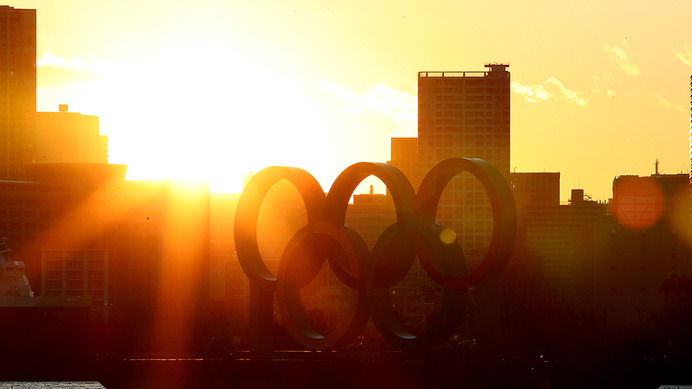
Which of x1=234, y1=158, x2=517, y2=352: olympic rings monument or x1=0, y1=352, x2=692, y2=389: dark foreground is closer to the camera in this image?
x1=234, y1=158, x2=517, y2=352: olympic rings monument

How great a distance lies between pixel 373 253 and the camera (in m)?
56.3

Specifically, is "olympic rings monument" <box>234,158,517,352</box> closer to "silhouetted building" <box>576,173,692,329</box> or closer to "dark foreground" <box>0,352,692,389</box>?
"dark foreground" <box>0,352,692,389</box>

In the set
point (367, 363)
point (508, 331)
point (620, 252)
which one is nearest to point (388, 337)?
point (367, 363)

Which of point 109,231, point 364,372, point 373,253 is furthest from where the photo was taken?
point 109,231

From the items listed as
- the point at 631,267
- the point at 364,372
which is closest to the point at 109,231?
the point at 631,267

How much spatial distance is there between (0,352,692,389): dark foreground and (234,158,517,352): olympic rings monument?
147 cm

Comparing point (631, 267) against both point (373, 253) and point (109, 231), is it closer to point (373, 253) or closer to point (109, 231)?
point (109, 231)

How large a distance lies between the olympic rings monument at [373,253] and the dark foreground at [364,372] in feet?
4.84

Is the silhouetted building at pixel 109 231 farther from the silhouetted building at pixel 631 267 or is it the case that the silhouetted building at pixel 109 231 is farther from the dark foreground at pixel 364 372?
the dark foreground at pixel 364 372

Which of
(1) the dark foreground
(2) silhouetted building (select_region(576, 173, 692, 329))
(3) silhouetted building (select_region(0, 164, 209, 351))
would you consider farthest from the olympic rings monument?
(2) silhouetted building (select_region(576, 173, 692, 329))

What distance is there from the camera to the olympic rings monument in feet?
175

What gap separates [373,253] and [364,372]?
5.70m

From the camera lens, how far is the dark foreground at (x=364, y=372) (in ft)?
181

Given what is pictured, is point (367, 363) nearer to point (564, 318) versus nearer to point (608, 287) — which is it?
point (564, 318)
